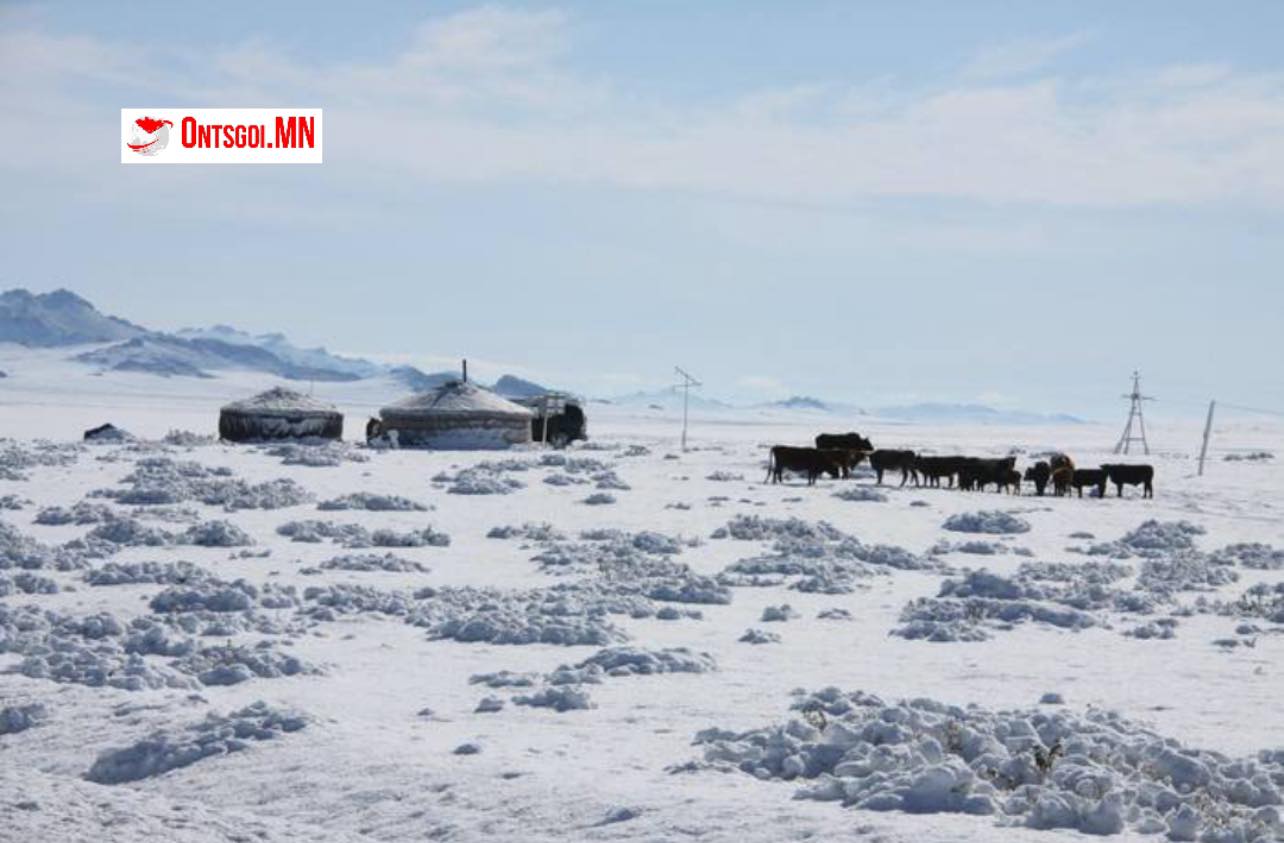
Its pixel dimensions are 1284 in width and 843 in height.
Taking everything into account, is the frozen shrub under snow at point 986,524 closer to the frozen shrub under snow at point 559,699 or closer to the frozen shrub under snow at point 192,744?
the frozen shrub under snow at point 559,699

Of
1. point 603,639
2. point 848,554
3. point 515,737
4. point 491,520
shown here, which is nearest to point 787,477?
point 491,520

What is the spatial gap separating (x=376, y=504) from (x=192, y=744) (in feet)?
62.0

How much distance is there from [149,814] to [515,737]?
285 centimetres

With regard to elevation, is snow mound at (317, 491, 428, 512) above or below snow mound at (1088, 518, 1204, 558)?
above

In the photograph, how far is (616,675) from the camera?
44.8 ft

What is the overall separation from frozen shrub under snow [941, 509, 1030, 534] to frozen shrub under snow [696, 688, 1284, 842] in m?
18.1

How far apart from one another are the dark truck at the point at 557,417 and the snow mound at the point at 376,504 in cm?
2760

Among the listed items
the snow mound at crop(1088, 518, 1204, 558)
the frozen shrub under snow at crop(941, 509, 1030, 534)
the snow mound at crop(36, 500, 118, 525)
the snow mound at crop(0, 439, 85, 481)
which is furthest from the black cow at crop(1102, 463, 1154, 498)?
the snow mound at crop(0, 439, 85, 481)

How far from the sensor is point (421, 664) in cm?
1437

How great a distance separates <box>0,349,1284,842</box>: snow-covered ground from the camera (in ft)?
30.1

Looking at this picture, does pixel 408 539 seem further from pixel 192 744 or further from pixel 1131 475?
pixel 1131 475

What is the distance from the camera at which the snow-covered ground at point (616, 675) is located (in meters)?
9.17

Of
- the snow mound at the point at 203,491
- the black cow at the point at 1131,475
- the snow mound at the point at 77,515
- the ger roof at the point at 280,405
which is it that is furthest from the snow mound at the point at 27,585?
the ger roof at the point at 280,405

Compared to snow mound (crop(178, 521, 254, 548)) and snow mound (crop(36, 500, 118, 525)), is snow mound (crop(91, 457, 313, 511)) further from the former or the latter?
snow mound (crop(178, 521, 254, 548))
